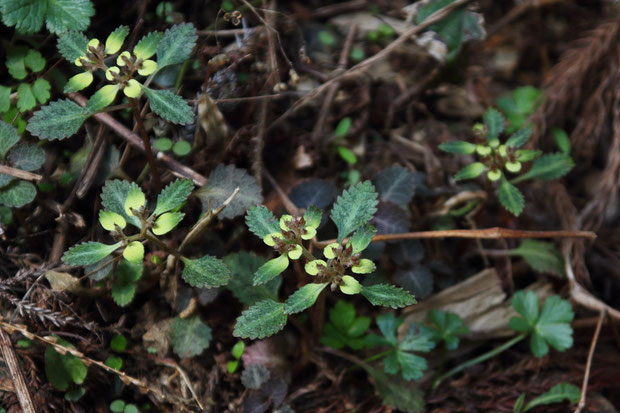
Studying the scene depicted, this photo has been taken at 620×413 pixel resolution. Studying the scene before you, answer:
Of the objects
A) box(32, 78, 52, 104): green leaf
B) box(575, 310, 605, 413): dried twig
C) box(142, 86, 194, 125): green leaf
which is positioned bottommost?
box(575, 310, 605, 413): dried twig

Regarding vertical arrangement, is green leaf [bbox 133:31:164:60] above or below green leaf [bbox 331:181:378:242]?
above

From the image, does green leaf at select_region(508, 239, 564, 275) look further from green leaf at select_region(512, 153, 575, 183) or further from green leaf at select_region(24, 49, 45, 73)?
green leaf at select_region(24, 49, 45, 73)

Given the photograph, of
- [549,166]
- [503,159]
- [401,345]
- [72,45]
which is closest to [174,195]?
[72,45]

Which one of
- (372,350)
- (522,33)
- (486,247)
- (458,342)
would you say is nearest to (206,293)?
(372,350)

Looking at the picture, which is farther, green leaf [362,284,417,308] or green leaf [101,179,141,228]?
green leaf [101,179,141,228]

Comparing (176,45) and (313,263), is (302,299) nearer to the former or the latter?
(313,263)

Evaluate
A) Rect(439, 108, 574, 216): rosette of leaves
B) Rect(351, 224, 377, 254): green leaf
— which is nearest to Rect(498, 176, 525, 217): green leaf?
Rect(439, 108, 574, 216): rosette of leaves
